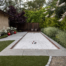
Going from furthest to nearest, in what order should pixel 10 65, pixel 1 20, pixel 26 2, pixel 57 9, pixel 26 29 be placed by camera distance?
pixel 26 2, pixel 26 29, pixel 1 20, pixel 57 9, pixel 10 65

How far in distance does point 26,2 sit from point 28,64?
40525mm

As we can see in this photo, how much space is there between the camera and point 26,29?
24.3 m

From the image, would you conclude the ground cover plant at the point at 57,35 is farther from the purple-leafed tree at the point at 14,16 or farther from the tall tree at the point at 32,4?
the tall tree at the point at 32,4

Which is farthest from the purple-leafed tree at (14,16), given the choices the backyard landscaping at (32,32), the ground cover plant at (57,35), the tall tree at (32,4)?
the tall tree at (32,4)

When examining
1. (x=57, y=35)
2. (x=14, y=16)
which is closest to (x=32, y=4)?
(x=14, y=16)

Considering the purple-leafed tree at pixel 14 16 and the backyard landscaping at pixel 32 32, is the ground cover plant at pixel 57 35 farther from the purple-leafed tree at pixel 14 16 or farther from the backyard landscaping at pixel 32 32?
the purple-leafed tree at pixel 14 16

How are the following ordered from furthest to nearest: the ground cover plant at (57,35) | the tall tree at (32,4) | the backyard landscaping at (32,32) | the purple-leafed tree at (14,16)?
the tall tree at (32,4)
the purple-leafed tree at (14,16)
the ground cover plant at (57,35)
the backyard landscaping at (32,32)

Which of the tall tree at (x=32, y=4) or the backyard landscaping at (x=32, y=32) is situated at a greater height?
the tall tree at (x=32, y=4)

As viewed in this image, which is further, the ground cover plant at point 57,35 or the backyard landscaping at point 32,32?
the ground cover plant at point 57,35

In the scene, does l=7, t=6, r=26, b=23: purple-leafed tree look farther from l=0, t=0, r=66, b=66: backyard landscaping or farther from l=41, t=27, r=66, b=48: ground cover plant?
l=41, t=27, r=66, b=48: ground cover plant

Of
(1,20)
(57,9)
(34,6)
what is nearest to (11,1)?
(34,6)

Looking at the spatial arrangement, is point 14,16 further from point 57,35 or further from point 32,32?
point 57,35

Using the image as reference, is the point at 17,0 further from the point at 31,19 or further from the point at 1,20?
the point at 1,20

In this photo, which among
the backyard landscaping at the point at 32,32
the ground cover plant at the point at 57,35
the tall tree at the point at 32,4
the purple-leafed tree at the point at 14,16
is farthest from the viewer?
the tall tree at the point at 32,4
